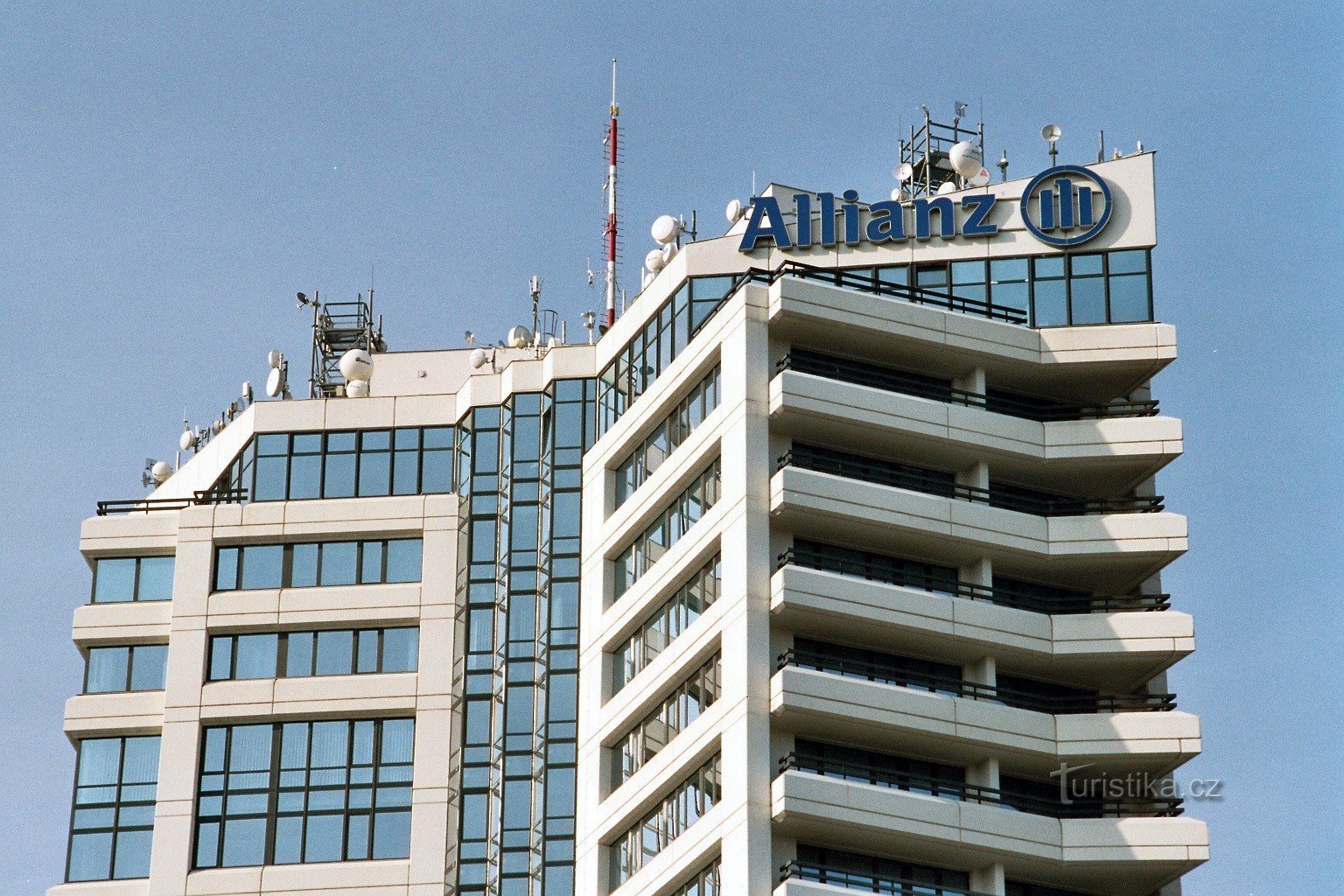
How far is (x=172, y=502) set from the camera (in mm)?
111688

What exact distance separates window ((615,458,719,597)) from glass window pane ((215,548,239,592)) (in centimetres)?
1675

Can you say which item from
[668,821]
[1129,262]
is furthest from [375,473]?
[1129,262]

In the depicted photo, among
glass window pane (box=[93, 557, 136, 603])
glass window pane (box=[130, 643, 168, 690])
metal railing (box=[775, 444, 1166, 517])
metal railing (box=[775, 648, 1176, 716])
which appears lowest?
metal railing (box=[775, 648, 1176, 716])

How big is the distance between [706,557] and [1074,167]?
1999 centimetres

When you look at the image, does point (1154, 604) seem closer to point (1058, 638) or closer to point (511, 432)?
point (1058, 638)

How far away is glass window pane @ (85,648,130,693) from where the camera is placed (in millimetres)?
106562

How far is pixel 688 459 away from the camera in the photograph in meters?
93.9

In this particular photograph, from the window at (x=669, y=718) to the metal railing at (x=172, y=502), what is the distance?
22.3 m

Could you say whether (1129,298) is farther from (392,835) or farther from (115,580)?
(115,580)

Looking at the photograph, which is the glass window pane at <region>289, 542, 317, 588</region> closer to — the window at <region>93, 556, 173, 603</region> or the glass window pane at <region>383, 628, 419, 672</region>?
the glass window pane at <region>383, 628, 419, 672</region>

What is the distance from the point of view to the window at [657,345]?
97750 millimetres

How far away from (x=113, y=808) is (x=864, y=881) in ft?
106

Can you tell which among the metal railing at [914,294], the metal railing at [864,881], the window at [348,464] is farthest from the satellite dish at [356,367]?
the metal railing at [864,881]

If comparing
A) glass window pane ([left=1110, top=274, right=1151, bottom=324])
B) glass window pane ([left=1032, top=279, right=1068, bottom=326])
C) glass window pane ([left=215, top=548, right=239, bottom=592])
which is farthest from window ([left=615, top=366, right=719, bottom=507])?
glass window pane ([left=215, top=548, right=239, bottom=592])
